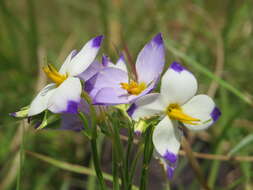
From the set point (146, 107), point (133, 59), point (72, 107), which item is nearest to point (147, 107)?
point (146, 107)

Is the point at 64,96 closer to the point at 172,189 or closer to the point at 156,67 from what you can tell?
the point at 156,67

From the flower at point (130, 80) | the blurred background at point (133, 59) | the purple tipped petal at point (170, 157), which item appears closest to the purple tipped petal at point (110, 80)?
the flower at point (130, 80)

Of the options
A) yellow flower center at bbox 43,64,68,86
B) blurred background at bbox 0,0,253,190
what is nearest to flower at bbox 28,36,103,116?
yellow flower center at bbox 43,64,68,86

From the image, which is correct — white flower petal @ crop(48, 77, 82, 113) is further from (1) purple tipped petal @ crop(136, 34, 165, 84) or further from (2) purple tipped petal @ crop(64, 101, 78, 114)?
(1) purple tipped petal @ crop(136, 34, 165, 84)

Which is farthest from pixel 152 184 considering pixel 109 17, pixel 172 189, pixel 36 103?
pixel 109 17

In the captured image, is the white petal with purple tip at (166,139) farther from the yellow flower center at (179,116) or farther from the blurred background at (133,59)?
the blurred background at (133,59)

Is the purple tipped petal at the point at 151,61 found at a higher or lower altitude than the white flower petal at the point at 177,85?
higher

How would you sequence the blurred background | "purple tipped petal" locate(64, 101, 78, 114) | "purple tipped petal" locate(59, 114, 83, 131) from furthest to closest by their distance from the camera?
the blurred background
"purple tipped petal" locate(59, 114, 83, 131)
"purple tipped petal" locate(64, 101, 78, 114)
